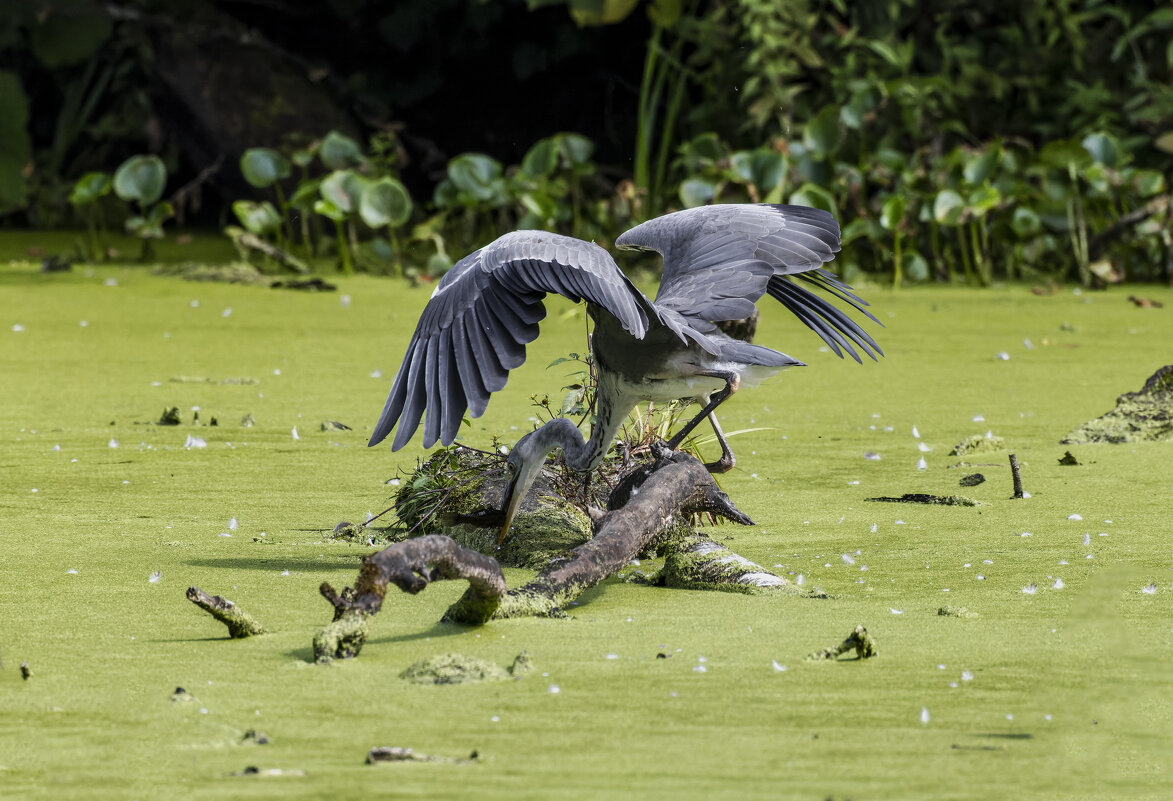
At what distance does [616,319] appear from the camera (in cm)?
321

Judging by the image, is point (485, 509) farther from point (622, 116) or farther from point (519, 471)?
point (622, 116)

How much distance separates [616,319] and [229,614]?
1.14m

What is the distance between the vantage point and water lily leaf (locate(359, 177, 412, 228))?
895 cm

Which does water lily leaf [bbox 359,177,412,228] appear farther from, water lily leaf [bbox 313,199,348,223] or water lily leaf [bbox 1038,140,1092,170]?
water lily leaf [bbox 1038,140,1092,170]

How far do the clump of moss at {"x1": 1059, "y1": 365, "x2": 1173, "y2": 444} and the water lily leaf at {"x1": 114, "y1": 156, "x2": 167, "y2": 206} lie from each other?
6557mm

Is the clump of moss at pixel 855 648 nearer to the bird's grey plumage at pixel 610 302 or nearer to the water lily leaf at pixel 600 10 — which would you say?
the bird's grey plumage at pixel 610 302

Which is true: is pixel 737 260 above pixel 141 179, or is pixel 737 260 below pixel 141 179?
below

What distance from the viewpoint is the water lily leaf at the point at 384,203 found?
8.95 metres

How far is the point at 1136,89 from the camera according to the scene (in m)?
10.2

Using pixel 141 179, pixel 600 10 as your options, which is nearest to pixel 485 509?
pixel 141 179

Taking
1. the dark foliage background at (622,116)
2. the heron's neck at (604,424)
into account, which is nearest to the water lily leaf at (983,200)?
the dark foliage background at (622,116)

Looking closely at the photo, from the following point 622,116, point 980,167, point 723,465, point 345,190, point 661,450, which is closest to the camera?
point 661,450

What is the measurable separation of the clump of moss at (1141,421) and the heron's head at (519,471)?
2278 millimetres

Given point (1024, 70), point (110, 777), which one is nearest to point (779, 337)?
point (1024, 70)
